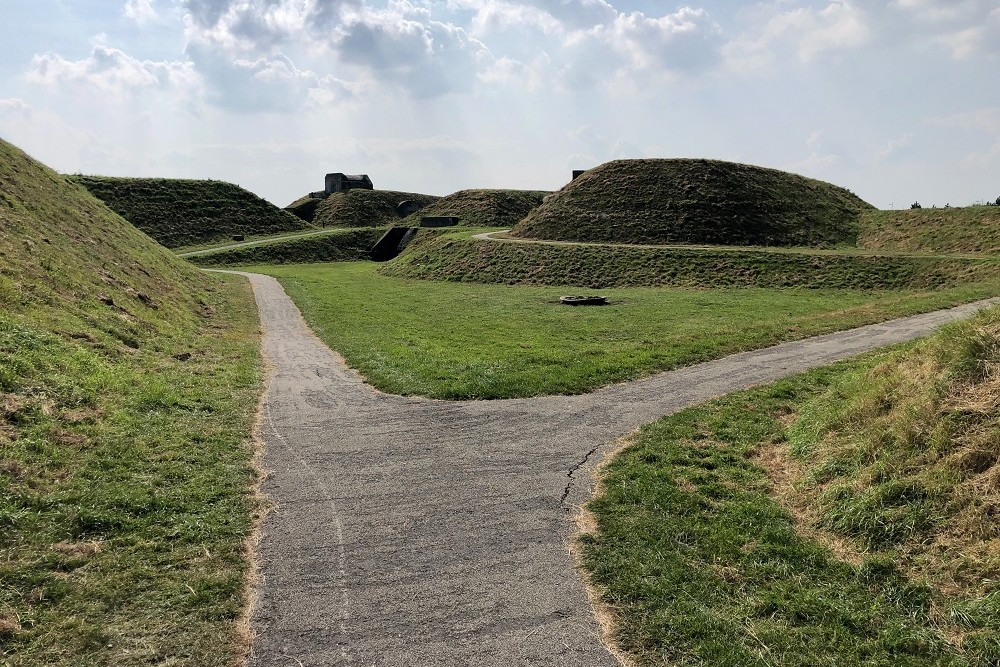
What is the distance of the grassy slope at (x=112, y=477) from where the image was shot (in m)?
5.43

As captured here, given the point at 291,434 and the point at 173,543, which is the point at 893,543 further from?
the point at 291,434

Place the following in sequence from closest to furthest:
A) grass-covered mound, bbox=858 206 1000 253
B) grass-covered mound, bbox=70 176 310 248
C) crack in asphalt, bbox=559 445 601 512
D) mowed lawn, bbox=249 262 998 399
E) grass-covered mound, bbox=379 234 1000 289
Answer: crack in asphalt, bbox=559 445 601 512 → mowed lawn, bbox=249 262 998 399 → grass-covered mound, bbox=379 234 1000 289 → grass-covered mound, bbox=858 206 1000 253 → grass-covered mound, bbox=70 176 310 248

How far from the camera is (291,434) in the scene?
11.2 metres

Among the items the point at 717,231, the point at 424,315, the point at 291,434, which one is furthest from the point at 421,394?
the point at 717,231

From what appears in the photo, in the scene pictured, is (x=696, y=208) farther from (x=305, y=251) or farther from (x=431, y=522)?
(x=431, y=522)

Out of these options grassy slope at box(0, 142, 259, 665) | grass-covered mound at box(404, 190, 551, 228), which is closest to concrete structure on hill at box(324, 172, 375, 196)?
grass-covered mound at box(404, 190, 551, 228)

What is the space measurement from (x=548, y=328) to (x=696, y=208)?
39670 millimetres

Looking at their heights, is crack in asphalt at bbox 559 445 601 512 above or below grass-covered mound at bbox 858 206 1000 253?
below

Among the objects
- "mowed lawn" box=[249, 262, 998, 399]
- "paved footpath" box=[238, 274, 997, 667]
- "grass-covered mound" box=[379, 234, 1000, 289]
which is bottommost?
"paved footpath" box=[238, 274, 997, 667]

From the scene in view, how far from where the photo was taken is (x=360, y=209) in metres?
118

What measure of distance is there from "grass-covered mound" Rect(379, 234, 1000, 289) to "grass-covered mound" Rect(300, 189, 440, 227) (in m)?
59.2

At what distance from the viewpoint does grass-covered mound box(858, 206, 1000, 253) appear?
46.6 m

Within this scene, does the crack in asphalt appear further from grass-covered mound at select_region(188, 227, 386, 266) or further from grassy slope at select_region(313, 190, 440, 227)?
grassy slope at select_region(313, 190, 440, 227)

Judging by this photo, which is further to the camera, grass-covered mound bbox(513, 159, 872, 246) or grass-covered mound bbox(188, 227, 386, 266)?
grass-covered mound bbox(188, 227, 386, 266)
